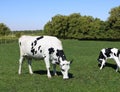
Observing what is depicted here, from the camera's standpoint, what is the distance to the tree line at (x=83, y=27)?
9269 cm

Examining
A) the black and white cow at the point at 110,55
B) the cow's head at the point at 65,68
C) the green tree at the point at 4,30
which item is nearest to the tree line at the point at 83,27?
the green tree at the point at 4,30

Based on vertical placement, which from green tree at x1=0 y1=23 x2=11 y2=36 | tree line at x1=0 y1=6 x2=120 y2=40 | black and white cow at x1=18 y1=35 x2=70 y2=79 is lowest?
green tree at x1=0 y1=23 x2=11 y2=36

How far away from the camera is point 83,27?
341 feet

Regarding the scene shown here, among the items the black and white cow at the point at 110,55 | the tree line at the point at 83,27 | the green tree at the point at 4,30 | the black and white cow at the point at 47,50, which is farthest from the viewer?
the green tree at the point at 4,30

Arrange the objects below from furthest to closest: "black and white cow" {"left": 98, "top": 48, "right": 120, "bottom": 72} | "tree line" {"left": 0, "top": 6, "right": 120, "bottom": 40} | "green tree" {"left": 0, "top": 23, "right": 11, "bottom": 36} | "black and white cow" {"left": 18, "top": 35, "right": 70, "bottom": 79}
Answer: "green tree" {"left": 0, "top": 23, "right": 11, "bottom": 36} → "tree line" {"left": 0, "top": 6, "right": 120, "bottom": 40} → "black and white cow" {"left": 98, "top": 48, "right": 120, "bottom": 72} → "black and white cow" {"left": 18, "top": 35, "right": 70, "bottom": 79}

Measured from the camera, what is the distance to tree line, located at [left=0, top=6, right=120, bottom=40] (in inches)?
3649

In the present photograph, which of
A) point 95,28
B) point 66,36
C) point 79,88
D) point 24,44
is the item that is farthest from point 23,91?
point 66,36

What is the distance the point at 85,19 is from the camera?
110375 mm

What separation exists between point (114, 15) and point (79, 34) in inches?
515

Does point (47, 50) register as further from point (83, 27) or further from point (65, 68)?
point (83, 27)

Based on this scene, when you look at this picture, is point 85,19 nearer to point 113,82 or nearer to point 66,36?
point 66,36

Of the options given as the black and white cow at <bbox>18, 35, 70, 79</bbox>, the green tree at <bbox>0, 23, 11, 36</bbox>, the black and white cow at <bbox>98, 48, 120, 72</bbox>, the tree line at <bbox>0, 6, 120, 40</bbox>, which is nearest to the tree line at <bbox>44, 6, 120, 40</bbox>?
the tree line at <bbox>0, 6, 120, 40</bbox>

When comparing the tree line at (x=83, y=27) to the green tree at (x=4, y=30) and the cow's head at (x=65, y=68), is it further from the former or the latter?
the cow's head at (x=65, y=68)

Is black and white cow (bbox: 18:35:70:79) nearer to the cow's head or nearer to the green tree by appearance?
the cow's head
